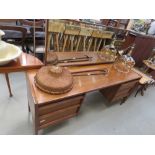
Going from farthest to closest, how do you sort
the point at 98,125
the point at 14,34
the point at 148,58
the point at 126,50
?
the point at 148,58
the point at 14,34
the point at 126,50
the point at 98,125

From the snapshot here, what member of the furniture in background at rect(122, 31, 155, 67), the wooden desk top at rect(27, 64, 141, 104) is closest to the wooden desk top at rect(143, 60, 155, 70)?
the furniture in background at rect(122, 31, 155, 67)

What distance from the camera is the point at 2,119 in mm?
1423

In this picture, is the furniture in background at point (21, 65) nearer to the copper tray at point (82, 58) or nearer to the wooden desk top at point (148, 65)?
the copper tray at point (82, 58)

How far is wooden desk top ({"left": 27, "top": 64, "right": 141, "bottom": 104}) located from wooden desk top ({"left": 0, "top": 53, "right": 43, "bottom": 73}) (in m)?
0.06

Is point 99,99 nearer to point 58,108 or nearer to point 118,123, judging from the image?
point 118,123

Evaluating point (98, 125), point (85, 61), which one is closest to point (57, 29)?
point (85, 61)

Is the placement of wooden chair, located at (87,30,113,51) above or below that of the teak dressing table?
above

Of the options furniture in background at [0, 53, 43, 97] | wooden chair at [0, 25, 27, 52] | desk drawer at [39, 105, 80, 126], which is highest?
furniture in background at [0, 53, 43, 97]

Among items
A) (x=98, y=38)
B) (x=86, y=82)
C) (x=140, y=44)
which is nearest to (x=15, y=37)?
(x=98, y=38)

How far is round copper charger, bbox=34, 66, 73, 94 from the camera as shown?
967 millimetres

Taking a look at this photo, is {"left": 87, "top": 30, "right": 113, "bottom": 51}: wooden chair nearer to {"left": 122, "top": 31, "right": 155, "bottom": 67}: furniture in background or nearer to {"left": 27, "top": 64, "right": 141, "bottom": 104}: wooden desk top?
{"left": 27, "top": 64, "right": 141, "bottom": 104}: wooden desk top

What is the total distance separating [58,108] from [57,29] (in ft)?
2.33

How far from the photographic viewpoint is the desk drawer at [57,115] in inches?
42.2

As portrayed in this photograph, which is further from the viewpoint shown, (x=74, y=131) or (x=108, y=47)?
(x=108, y=47)
